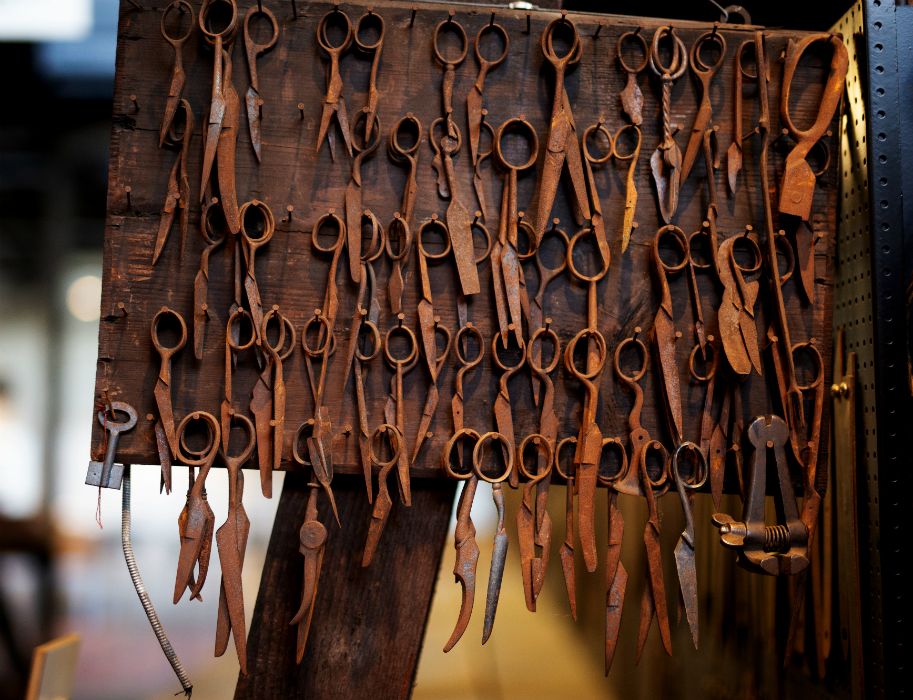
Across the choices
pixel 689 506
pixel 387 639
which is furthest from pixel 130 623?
pixel 689 506

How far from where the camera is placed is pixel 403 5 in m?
1.64

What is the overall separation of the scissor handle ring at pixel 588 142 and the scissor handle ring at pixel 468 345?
0.41 m

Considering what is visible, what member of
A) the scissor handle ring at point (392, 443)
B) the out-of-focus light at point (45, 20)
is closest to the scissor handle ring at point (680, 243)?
the scissor handle ring at point (392, 443)

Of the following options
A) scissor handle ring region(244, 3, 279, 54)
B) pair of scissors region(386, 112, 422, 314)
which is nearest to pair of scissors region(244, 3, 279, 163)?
scissor handle ring region(244, 3, 279, 54)

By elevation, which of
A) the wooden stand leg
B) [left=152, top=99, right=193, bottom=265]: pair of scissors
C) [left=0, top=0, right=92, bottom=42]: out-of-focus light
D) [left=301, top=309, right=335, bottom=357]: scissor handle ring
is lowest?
the wooden stand leg

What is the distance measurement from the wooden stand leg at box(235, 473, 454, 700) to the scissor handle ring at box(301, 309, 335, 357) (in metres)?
0.26

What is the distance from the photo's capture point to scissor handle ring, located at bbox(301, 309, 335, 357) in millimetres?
1555

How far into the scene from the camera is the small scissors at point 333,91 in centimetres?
159

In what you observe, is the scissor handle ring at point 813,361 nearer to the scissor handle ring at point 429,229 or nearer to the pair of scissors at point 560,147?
the pair of scissors at point 560,147

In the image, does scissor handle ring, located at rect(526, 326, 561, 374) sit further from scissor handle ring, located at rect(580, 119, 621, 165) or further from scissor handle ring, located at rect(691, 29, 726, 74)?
scissor handle ring, located at rect(691, 29, 726, 74)

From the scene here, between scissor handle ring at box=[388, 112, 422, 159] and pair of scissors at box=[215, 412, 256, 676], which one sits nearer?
pair of scissors at box=[215, 412, 256, 676]

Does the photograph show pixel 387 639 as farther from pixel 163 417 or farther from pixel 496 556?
pixel 163 417

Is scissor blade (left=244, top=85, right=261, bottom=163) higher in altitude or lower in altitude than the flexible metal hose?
higher

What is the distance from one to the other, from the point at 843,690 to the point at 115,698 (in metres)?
2.32
